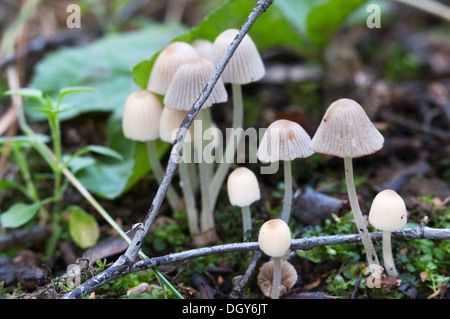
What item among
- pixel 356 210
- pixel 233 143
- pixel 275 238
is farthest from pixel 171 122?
pixel 356 210

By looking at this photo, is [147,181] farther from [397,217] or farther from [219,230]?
[397,217]

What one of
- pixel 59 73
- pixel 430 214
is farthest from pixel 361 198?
pixel 59 73

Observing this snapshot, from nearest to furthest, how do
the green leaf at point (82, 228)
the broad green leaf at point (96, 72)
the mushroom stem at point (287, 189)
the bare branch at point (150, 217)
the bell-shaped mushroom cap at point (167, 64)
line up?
1. the bare branch at point (150, 217)
2. the mushroom stem at point (287, 189)
3. the bell-shaped mushroom cap at point (167, 64)
4. the green leaf at point (82, 228)
5. the broad green leaf at point (96, 72)

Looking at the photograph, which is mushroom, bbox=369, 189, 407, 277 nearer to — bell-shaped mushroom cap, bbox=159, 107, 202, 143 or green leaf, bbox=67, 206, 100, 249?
bell-shaped mushroom cap, bbox=159, 107, 202, 143

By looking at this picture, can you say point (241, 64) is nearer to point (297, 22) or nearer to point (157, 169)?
point (157, 169)

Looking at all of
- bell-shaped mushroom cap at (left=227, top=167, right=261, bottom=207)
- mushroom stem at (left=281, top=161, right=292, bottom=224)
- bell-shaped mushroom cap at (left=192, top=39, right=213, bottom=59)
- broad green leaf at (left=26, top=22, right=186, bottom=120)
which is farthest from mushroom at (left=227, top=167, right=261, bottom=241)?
broad green leaf at (left=26, top=22, right=186, bottom=120)

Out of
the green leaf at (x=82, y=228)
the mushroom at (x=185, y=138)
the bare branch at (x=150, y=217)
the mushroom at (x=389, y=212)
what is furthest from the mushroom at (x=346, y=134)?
the green leaf at (x=82, y=228)

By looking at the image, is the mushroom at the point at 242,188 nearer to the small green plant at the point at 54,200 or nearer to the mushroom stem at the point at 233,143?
the mushroom stem at the point at 233,143
